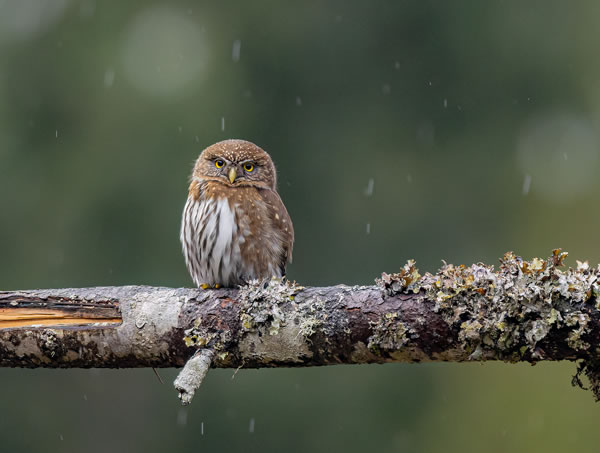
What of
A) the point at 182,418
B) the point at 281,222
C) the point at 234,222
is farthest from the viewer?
the point at 182,418

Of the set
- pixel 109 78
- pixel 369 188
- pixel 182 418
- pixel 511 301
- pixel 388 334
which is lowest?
pixel 182 418

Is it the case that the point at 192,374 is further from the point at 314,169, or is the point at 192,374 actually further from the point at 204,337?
the point at 314,169

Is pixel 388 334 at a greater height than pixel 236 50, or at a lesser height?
lesser

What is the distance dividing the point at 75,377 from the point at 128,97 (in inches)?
144

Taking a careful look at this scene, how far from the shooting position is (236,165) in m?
5.41

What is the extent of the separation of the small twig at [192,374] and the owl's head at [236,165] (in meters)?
1.95

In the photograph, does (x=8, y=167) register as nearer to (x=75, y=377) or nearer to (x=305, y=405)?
(x=75, y=377)

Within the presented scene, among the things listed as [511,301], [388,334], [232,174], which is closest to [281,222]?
[232,174]

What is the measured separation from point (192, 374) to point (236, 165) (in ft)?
7.40

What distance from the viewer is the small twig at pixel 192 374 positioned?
3.21 m

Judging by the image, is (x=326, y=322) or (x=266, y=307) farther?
(x=266, y=307)

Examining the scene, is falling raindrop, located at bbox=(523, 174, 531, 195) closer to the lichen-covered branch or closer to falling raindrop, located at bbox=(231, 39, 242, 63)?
falling raindrop, located at bbox=(231, 39, 242, 63)

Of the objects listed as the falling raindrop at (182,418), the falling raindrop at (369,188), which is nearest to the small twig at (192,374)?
the falling raindrop at (182,418)

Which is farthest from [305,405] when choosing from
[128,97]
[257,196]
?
[257,196]
